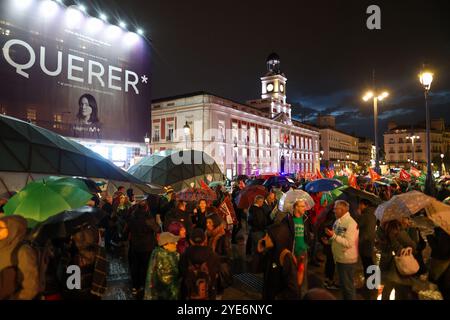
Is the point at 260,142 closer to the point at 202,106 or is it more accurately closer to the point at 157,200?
the point at 202,106

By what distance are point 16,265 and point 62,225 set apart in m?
1.14

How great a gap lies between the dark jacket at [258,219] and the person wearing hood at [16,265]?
16.1 feet

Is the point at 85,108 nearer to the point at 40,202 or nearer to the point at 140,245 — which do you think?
the point at 40,202

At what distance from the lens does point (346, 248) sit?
5207 mm

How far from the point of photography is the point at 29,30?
2877 cm

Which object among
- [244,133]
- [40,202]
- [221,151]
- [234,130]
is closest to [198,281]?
[40,202]

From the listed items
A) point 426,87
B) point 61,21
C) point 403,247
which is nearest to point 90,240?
point 403,247

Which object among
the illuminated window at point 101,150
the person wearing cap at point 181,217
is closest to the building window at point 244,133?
the illuminated window at point 101,150

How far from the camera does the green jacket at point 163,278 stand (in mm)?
4472

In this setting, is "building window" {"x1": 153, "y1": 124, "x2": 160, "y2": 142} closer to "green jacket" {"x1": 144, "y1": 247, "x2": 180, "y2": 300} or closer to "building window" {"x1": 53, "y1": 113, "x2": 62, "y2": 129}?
"building window" {"x1": 53, "y1": 113, "x2": 62, "y2": 129}

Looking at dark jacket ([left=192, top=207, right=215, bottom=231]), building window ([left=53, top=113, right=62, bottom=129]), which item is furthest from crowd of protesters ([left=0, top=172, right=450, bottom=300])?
building window ([left=53, top=113, right=62, bottom=129])

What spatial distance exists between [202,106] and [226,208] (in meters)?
46.2

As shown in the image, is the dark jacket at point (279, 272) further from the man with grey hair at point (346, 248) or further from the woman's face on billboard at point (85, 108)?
the woman's face on billboard at point (85, 108)

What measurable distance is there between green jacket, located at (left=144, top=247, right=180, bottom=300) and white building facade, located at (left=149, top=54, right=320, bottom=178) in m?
38.8
